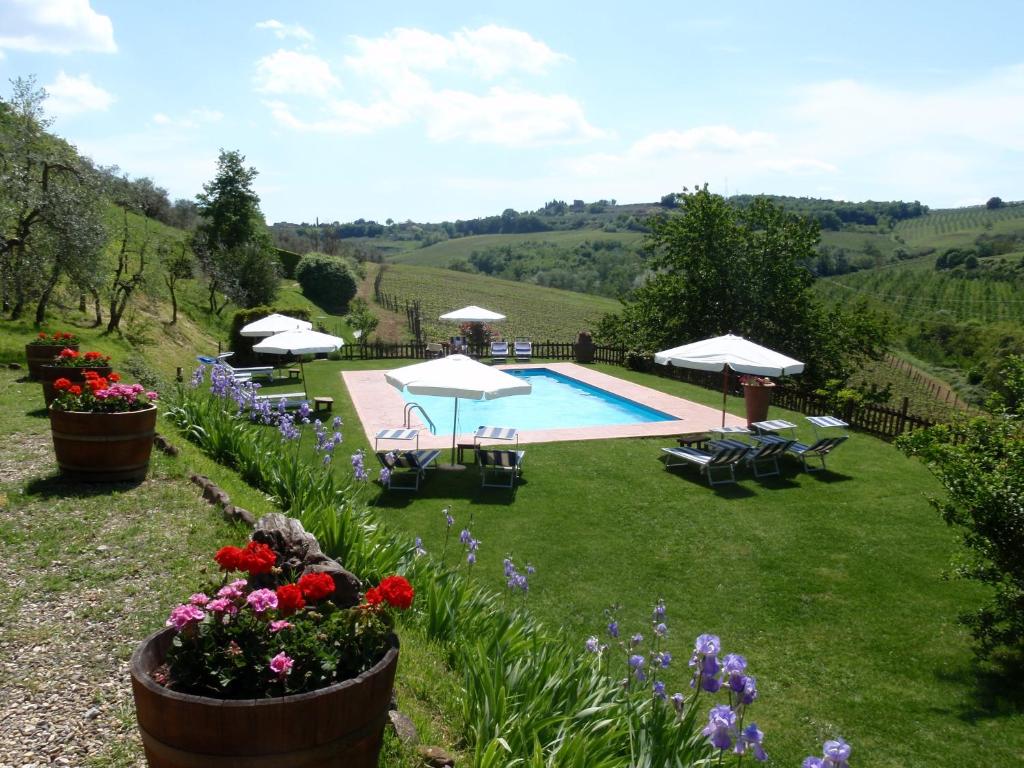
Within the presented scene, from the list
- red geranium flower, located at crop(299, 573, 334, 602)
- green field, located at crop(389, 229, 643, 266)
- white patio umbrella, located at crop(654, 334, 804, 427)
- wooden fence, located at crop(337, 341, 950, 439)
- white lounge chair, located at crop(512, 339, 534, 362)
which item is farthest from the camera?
green field, located at crop(389, 229, 643, 266)

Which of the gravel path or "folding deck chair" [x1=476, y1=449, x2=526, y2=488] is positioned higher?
the gravel path

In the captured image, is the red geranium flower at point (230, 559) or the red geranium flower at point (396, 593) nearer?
the red geranium flower at point (396, 593)

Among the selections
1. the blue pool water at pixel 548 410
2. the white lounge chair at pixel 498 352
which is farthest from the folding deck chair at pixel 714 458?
the white lounge chair at pixel 498 352

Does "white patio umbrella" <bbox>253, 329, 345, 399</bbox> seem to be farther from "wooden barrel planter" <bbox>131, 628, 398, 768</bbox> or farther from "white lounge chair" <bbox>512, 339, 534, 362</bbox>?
"wooden barrel planter" <bbox>131, 628, 398, 768</bbox>

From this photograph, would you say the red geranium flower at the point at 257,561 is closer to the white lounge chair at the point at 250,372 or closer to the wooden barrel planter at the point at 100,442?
the wooden barrel planter at the point at 100,442

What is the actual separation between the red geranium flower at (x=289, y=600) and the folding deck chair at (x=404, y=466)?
22.0 ft

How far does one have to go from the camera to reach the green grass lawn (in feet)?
16.0

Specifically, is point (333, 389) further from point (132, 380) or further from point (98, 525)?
point (98, 525)

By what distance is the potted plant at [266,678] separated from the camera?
229 cm

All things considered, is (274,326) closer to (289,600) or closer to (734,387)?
(734,387)

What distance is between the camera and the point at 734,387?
19.0 m

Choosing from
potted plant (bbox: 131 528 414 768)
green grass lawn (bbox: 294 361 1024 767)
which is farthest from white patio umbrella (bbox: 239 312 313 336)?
potted plant (bbox: 131 528 414 768)

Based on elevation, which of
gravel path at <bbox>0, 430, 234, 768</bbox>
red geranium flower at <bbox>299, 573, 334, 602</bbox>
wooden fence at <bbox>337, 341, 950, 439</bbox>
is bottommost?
wooden fence at <bbox>337, 341, 950, 439</bbox>

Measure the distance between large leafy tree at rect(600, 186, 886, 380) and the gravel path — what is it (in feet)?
59.7
